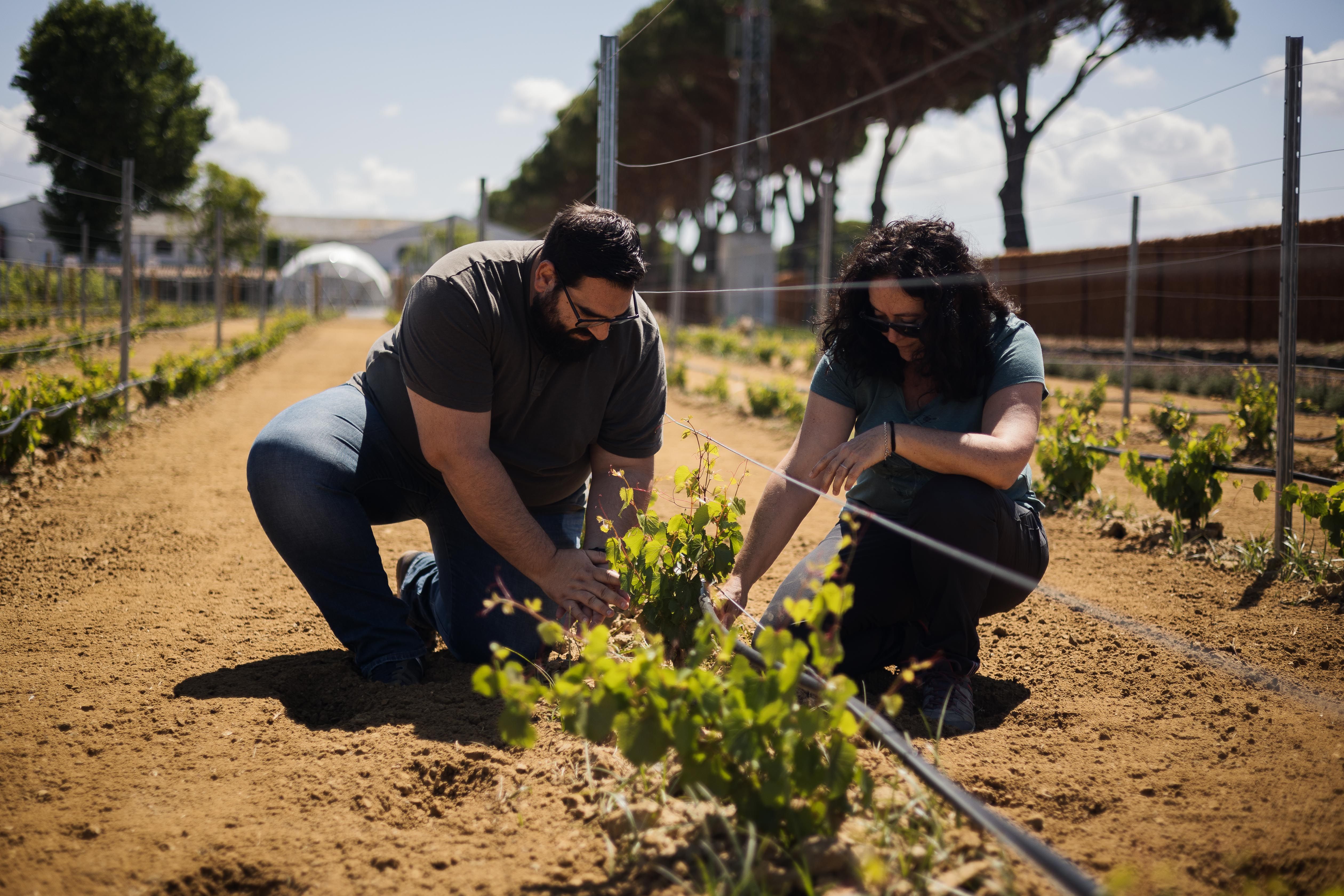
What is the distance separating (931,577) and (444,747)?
3.66ft

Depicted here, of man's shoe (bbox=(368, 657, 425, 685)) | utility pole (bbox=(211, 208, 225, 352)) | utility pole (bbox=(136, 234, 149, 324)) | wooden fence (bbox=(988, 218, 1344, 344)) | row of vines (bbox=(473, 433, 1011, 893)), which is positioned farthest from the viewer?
utility pole (bbox=(136, 234, 149, 324))

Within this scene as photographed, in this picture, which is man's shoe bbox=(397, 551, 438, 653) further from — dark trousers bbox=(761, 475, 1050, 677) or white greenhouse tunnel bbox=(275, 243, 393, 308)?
white greenhouse tunnel bbox=(275, 243, 393, 308)

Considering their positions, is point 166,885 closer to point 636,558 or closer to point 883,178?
point 636,558

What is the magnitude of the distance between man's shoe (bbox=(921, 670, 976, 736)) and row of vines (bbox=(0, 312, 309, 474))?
4.47 metres

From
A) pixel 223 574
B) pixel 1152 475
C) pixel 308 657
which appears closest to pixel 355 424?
pixel 308 657

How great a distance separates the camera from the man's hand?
2098 millimetres

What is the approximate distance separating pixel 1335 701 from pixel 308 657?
2.55 metres

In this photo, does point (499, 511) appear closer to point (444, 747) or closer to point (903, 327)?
point (444, 747)

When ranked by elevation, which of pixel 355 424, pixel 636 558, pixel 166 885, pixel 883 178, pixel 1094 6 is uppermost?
pixel 1094 6

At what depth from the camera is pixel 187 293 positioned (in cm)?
3219

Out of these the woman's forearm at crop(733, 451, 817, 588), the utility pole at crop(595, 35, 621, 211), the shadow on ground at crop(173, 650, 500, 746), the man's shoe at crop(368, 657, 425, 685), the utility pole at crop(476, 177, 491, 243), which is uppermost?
the utility pole at crop(476, 177, 491, 243)

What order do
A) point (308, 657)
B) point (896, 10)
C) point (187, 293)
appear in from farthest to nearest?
point (187, 293), point (896, 10), point (308, 657)

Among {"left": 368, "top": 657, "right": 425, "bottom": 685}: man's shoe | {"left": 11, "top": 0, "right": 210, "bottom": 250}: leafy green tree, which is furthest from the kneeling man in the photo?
{"left": 11, "top": 0, "right": 210, "bottom": 250}: leafy green tree

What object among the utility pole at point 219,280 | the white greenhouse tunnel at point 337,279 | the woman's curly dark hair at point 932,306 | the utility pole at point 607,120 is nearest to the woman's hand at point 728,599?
the woman's curly dark hair at point 932,306
